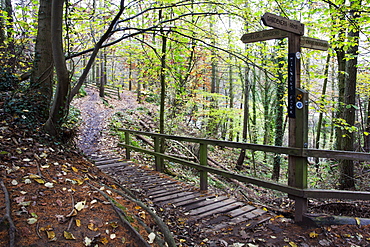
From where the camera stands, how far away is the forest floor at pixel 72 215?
8.66ft

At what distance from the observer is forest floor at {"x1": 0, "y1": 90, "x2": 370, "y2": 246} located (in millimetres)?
2639

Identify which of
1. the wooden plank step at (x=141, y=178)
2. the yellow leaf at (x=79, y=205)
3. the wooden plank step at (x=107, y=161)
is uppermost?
the yellow leaf at (x=79, y=205)

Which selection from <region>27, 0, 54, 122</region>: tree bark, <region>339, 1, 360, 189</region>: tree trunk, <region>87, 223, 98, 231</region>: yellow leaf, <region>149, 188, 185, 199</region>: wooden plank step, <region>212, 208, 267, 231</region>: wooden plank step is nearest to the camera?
<region>87, 223, 98, 231</region>: yellow leaf

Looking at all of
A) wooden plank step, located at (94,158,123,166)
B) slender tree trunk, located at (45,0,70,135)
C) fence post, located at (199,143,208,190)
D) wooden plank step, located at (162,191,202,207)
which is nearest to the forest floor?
slender tree trunk, located at (45,0,70,135)

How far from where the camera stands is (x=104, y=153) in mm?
8898

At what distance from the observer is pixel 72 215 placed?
2939mm

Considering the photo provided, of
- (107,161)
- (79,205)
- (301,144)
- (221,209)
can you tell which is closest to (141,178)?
(107,161)

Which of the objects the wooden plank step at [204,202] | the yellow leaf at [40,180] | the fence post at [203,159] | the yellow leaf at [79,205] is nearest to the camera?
the yellow leaf at [79,205]

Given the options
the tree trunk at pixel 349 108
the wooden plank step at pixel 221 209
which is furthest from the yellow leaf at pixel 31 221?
the tree trunk at pixel 349 108

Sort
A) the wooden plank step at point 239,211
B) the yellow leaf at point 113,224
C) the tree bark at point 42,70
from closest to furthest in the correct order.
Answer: the yellow leaf at point 113,224 → the wooden plank step at point 239,211 → the tree bark at point 42,70

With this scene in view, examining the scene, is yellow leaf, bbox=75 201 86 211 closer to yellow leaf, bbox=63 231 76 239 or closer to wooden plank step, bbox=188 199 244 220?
yellow leaf, bbox=63 231 76 239

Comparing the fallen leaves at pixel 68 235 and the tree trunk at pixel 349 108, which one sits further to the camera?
the tree trunk at pixel 349 108

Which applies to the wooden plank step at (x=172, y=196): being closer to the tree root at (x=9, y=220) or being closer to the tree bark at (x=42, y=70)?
the tree root at (x=9, y=220)

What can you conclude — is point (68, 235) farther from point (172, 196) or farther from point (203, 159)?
point (203, 159)
